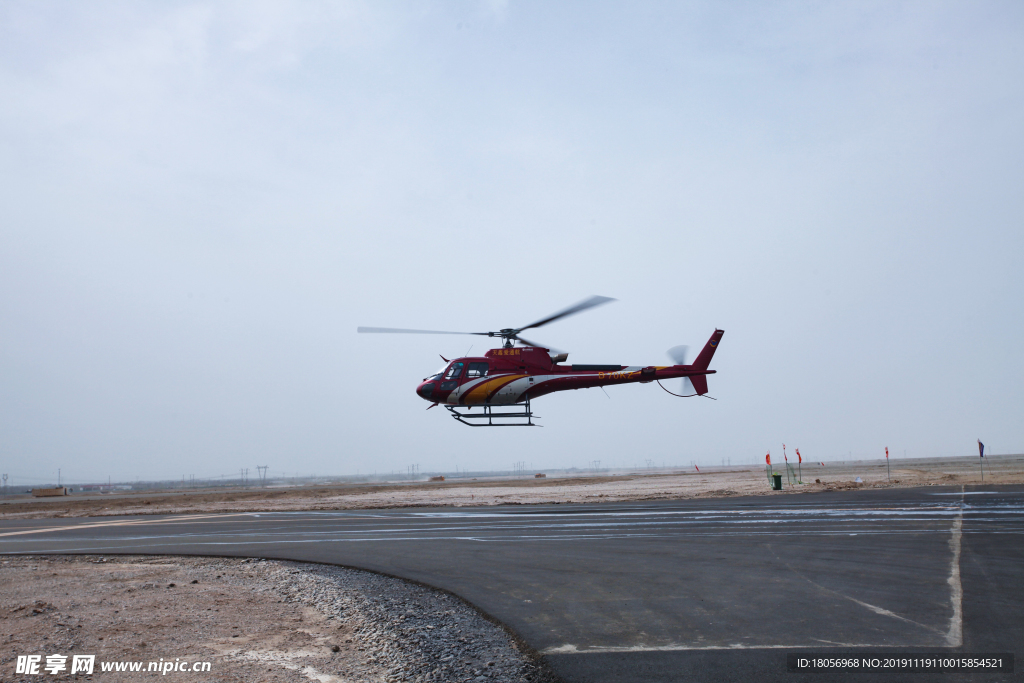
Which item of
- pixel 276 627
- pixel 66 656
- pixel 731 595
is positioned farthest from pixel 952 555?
pixel 66 656

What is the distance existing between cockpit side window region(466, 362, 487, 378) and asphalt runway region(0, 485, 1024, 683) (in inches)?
276

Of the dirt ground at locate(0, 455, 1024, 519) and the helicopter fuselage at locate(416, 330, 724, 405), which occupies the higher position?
the helicopter fuselage at locate(416, 330, 724, 405)

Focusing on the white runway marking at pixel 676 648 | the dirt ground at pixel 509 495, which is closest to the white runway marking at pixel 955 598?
the white runway marking at pixel 676 648

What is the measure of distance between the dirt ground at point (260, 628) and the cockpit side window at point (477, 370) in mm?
14656

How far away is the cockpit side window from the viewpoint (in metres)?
30.3

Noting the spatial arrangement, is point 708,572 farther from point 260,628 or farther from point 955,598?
point 260,628

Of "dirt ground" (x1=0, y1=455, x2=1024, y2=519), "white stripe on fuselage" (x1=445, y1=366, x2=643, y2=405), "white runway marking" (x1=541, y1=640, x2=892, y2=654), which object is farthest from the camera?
"dirt ground" (x1=0, y1=455, x2=1024, y2=519)

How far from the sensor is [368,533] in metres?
24.0

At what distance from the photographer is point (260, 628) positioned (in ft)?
35.8

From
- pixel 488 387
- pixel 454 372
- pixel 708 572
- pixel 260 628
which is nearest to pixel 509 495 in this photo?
pixel 488 387

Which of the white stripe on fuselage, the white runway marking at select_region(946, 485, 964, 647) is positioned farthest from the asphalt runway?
the white stripe on fuselage

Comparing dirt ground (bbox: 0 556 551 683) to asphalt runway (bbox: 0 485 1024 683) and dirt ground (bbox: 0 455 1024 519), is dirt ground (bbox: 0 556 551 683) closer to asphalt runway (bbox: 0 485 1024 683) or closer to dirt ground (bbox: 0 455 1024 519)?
asphalt runway (bbox: 0 485 1024 683)

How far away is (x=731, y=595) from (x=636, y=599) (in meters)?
1.71

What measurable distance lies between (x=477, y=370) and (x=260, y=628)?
20.0 metres
